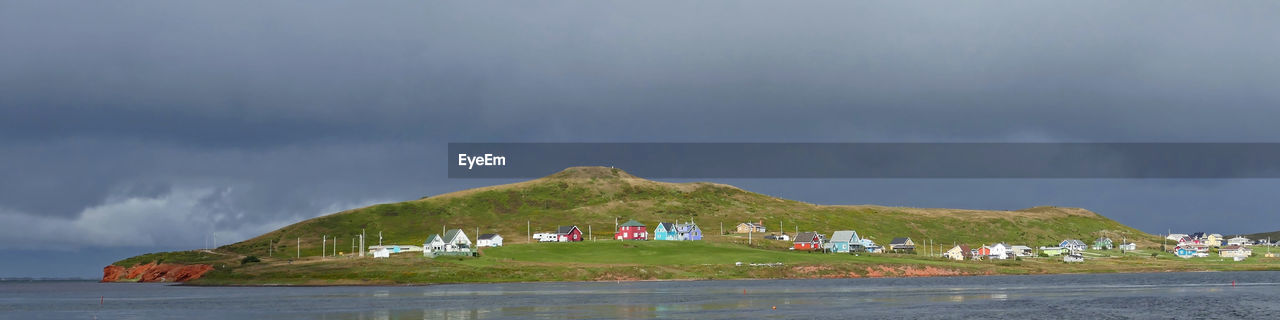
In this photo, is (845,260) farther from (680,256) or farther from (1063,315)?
(1063,315)

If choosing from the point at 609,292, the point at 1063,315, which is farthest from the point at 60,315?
the point at 1063,315

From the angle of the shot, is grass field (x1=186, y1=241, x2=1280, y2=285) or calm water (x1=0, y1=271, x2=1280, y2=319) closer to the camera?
calm water (x1=0, y1=271, x2=1280, y2=319)

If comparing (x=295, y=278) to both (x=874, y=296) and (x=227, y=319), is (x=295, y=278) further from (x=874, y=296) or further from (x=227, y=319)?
(x=874, y=296)

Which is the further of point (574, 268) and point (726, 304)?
point (574, 268)

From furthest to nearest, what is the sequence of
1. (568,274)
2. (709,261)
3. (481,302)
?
1. (709,261)
2. (568,274)
3. (481,302)

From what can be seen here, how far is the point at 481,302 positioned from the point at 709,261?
85.4 m

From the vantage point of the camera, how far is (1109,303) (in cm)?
9700

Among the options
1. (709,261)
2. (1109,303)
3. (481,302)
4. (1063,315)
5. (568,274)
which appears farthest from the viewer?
(709,261)

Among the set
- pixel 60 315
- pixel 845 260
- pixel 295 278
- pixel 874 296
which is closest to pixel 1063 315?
pixel 874 296

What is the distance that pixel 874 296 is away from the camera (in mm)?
110312

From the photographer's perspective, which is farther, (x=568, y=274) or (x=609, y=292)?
(x=568, y=274)

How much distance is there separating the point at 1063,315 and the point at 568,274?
101 meters

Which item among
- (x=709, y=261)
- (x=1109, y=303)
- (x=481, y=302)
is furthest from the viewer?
(x=709, y=261)

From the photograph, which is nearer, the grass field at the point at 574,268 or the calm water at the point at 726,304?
the calm water at the point at 726,304
